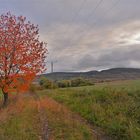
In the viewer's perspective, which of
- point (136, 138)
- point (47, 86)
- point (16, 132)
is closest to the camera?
point (136, 138)

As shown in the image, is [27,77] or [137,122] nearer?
[137,122]

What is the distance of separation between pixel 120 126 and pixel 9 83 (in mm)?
15506

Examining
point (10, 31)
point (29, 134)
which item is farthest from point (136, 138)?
point (10, 31)

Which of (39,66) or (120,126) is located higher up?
(39,66)

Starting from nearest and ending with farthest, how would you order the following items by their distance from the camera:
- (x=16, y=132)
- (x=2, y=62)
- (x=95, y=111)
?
(x=16, y=132) → (x=95, y=111) → (x=2, y=62)

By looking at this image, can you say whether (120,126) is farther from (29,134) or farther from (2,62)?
(2,62)

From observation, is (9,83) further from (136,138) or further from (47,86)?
(47,86)

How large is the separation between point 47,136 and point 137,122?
4425mm

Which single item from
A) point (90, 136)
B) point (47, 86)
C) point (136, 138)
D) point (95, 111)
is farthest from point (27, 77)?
point (47, 86)

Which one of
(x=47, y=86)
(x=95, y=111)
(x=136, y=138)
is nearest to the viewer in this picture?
(x=136, y=138)

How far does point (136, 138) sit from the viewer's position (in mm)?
8695

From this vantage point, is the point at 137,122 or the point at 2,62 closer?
the point at 137,122

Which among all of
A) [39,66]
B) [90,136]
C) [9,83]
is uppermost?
[39,66]

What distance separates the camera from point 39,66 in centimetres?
2397
